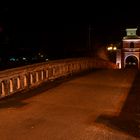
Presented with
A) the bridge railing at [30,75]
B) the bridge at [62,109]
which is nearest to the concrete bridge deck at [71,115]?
the bridge at [62,109]

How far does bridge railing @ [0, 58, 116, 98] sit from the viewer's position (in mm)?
10720

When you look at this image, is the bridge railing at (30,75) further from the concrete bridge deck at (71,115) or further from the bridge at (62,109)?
the concrete bridge deck at (71,115)

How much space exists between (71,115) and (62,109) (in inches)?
29.9

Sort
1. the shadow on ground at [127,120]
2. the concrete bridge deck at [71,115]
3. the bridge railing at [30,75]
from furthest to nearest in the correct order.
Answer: the bridge railing at [30,75] → the shadow on ground at [127,120] → the concrete bridge deck at [71,115]

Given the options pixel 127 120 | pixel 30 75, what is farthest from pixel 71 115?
pixel 30 75

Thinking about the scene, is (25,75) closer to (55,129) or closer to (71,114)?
(71,114)

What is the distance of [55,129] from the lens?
266 inches

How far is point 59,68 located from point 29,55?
44.3 m

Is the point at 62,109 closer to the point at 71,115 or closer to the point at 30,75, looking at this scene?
the point at 71,115

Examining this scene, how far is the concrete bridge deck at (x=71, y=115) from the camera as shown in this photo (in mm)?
6418

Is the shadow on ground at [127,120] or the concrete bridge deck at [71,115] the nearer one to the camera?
the concrete bridge deck at [71,115]

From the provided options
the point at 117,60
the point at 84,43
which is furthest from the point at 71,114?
the point at 117,60

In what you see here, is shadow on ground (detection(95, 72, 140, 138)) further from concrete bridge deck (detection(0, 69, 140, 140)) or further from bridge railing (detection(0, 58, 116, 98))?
bridge railing (detection(0, 58, 116, 98))

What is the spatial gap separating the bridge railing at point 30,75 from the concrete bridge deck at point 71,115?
0.48 m
